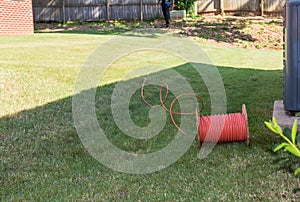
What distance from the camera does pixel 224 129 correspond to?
4.77 m

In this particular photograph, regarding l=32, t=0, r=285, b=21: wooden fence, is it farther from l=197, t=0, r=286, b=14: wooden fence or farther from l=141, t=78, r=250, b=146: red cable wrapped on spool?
l=141, t=78, r=250, b=146: red cable wrapped on spool

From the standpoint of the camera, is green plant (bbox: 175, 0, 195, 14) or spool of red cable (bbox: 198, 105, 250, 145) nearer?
spool of red cable (bbox: 198, 105, 250, 145)

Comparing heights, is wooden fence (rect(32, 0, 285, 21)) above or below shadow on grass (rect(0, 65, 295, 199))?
above

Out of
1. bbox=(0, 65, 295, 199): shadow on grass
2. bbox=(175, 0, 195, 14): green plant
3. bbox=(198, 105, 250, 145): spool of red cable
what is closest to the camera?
bbox=(0, 65, 295, 199): shadow on grass

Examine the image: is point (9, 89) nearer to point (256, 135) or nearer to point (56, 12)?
point (256, 135)

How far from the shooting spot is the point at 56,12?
81.7 feet

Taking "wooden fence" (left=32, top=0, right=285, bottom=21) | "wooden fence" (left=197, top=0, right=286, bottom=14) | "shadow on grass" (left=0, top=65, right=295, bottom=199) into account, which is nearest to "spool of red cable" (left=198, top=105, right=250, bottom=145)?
"shadow on grass" (left=0, top=65, right=295, bottom=199)

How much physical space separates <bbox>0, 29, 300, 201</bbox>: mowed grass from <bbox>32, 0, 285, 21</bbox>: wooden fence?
14.6m

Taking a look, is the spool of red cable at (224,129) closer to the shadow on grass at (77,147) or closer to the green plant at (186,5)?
the shadow on grass at (77,147)

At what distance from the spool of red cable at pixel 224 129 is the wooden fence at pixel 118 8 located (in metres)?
20.0

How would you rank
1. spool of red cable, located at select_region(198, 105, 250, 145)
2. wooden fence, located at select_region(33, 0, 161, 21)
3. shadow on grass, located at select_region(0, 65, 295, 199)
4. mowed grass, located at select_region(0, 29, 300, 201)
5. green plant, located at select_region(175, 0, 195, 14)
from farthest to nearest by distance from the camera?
wooden fence, located at select_region(33, 0, 161, 21), green plant, located at select_region(175, 0, 195, 14), spool of red cable, located at select_region(198, 105, 250, 145), shadow on grass, located at select_region(0, 65, 295, 199), mowed grass, located at select_region(0, 29, 300, 201)

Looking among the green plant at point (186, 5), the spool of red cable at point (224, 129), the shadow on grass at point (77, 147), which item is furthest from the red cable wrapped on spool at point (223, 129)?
the green plant at point (186, 5)

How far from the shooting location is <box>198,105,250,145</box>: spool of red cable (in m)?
4.77

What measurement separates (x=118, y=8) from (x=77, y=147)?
2031 centimetres
